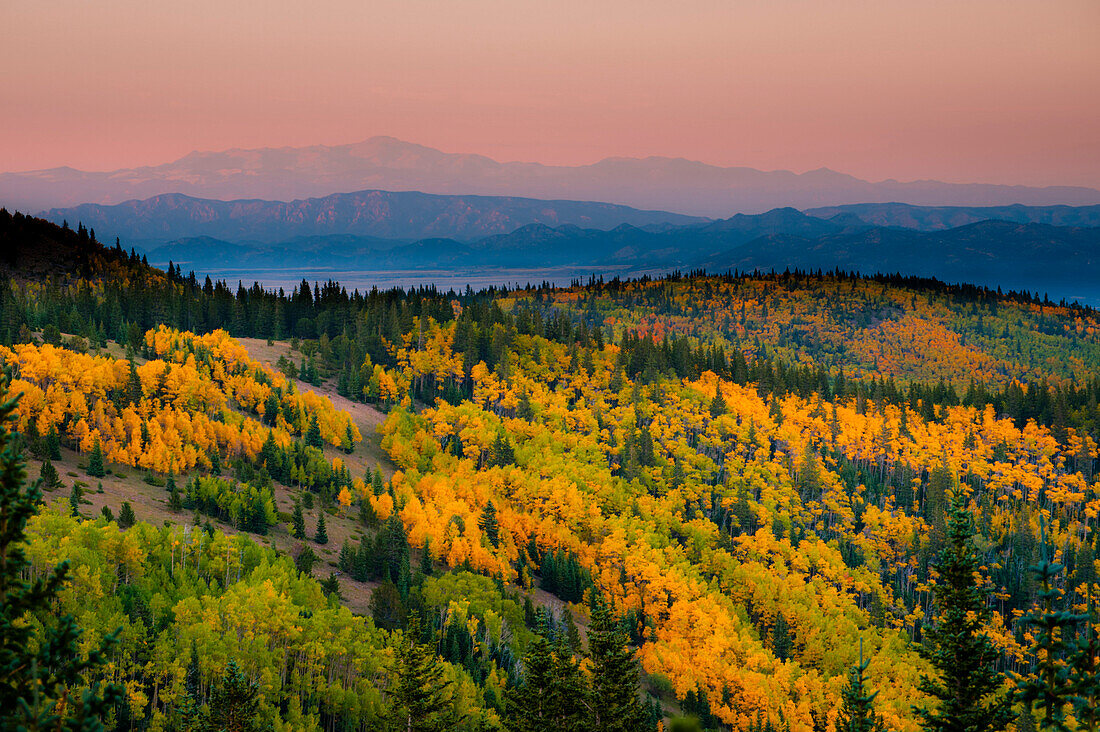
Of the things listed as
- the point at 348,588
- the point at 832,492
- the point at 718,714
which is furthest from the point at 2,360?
the point at 832,492

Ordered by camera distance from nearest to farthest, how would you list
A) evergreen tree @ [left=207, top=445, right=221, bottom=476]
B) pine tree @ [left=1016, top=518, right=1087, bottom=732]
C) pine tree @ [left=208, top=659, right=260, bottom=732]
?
pine tree @ [left=1016, top=518, right=1087, bottom=732] → pine tree @ [left=208, top=659, right=260, bottom=732] → evergreen tree @ [left=207, top=445, right=221, bottom=476]

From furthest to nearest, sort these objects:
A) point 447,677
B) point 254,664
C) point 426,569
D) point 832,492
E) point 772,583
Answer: point 832,492 → point 772,583 → point 426,569 → point 447,677 → point 254,664

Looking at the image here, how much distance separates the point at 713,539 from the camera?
161m

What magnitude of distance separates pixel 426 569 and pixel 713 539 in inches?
2589

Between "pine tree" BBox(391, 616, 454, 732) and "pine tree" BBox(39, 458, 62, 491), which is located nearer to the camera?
"pine tree" BBox(391, 616, 454, 732)

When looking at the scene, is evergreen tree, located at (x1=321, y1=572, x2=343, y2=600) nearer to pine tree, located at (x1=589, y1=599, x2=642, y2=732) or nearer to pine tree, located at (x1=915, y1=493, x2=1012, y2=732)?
pine tree, located at (x1=589, y1=599, x2=642, y2=732)

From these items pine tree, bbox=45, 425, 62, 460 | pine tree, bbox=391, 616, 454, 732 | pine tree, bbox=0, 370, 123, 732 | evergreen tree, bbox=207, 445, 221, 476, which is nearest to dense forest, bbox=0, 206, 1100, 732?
pine tree, bbox=0, 370, 123, 732

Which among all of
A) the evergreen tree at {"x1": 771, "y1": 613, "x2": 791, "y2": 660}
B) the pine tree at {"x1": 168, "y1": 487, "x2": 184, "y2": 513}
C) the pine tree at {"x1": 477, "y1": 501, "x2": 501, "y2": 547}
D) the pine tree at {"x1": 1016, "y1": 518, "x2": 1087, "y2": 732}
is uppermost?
→ the pine tree at {"x1": 1016, "y1": 518, "x2": 1087, "y2": 732}

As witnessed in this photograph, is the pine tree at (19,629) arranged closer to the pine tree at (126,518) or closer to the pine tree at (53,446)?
the pine tree at (126,518)

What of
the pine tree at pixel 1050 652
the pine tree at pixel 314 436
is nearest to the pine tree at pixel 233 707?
the pine tree at pixel 1050 652

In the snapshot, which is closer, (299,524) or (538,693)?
(538,693)

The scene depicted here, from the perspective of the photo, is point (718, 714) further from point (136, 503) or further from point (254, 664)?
point (136, 503)

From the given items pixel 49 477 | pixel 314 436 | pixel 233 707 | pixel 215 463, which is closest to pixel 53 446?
pixel 49 477

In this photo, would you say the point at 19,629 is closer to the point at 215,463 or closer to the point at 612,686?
the point at 612,686
